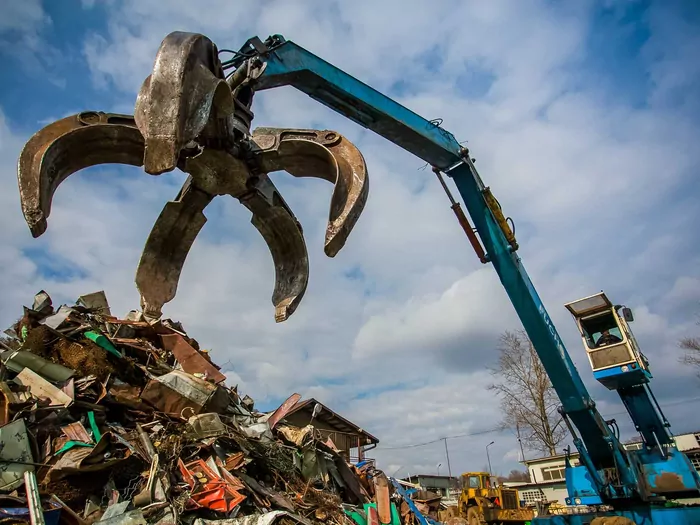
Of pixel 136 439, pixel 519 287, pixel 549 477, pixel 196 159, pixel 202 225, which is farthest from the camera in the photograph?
pixel 549 477

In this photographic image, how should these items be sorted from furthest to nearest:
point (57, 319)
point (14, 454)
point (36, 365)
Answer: point (57, 319) < point (36, 365) < point (14, 454)

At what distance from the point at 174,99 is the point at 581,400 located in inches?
276

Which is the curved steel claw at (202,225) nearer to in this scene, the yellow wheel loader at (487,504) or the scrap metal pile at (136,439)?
the scrap metal pile at (136,439)

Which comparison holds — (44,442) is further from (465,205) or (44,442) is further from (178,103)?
(465,205)

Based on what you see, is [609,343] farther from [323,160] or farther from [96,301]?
[96,301]

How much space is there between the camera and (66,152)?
3.12 metres

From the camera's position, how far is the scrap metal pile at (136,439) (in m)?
5.46

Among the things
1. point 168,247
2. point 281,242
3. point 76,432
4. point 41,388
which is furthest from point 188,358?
point 281,242

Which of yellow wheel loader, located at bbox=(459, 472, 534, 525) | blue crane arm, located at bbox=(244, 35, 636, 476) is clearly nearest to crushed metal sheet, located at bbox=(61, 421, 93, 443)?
blue crane arm, located at bbox=(244, 35, 636, 476)

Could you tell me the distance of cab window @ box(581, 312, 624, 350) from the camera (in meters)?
7.73

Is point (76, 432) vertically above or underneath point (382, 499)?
above

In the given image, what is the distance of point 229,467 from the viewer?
7000 mm

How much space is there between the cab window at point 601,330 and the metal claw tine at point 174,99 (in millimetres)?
7312

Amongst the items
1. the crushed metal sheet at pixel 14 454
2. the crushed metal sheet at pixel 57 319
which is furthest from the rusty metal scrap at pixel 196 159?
the crushed metal sheet at pixel 57 319
